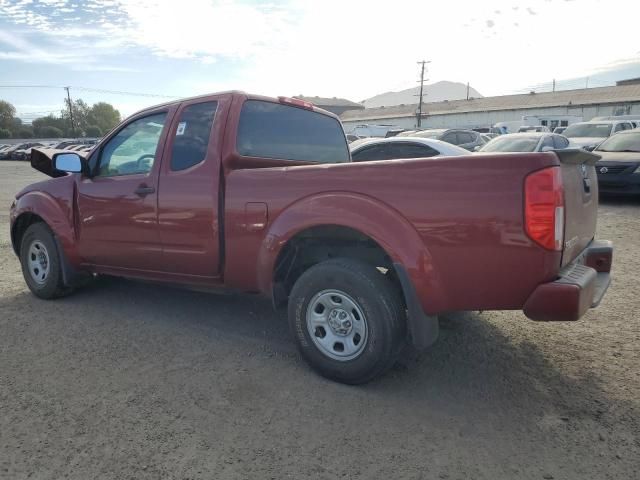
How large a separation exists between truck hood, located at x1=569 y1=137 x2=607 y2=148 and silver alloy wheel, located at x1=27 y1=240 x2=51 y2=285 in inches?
569

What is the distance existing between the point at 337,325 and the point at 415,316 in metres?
0.55

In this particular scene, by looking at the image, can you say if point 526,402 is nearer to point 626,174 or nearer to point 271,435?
point 271,435

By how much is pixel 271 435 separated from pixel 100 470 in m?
0.85

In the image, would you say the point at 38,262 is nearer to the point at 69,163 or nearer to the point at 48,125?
the point at 69,163

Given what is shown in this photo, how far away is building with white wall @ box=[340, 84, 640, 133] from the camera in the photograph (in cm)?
4125

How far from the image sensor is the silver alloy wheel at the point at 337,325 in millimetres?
2934

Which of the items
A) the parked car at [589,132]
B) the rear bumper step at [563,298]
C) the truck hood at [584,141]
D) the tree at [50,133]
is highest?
the tree at [50,133]

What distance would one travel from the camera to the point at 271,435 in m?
2.53

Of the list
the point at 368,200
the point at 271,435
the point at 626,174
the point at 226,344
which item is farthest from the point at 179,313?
the point at 626,174

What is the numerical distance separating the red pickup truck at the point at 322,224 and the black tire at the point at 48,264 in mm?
23

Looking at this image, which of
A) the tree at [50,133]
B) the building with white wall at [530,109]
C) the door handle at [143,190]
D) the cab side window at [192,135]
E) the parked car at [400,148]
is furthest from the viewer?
the tree at [50,133]

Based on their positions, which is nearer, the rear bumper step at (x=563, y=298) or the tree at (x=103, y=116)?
the rear bumper step at (x=563, y=298)

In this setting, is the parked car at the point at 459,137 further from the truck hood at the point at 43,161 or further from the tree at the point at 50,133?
the tree at the point at 50,133

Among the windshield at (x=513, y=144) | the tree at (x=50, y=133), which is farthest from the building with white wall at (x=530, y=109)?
the tree at (x=50, y=133)
